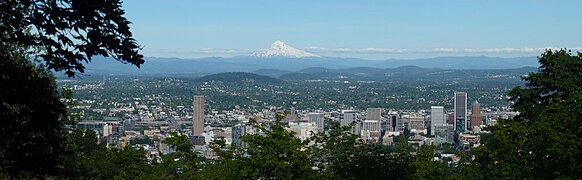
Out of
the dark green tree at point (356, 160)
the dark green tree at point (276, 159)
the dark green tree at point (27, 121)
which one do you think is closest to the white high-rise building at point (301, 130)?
the dark green tree at point (356, 160)

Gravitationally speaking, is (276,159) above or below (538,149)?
below

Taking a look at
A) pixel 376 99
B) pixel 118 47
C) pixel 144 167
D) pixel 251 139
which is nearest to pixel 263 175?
pixel 251 139

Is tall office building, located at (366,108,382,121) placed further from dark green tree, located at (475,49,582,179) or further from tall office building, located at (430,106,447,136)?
dark green tree, located at (475,49,582,179)

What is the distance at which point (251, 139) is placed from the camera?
1263cm

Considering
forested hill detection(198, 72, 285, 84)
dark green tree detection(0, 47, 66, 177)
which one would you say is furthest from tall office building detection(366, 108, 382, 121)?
forested hill detection(198, 72, 285, 84)

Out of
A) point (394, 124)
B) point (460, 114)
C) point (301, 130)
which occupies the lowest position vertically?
point (394, 124)

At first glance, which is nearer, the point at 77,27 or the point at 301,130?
the point at 77,27

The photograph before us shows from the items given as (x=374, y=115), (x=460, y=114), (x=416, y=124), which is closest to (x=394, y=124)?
(x=416, y=124)

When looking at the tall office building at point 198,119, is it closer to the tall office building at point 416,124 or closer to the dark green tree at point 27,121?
the tall office building at point 416,124

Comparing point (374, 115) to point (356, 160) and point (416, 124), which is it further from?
point (356, 160)

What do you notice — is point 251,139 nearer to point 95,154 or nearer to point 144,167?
point 144,167

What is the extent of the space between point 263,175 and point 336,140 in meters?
1.68

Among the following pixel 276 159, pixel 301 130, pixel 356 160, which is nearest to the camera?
pixel 276 159

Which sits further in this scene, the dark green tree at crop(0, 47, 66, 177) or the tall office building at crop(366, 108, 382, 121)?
the tall office building at crop(366, 108, 382, 121)
